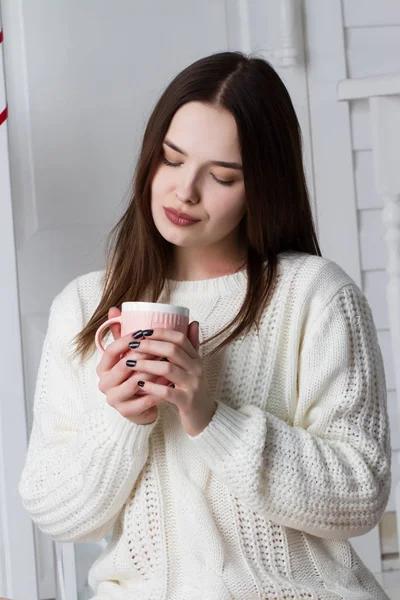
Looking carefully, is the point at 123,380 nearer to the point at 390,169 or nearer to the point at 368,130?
the point at 390,169

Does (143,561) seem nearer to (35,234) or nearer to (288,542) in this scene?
(288,542)

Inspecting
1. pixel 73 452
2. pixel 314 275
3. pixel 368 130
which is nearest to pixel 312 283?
pixel 314 275

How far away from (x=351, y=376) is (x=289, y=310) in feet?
0.44

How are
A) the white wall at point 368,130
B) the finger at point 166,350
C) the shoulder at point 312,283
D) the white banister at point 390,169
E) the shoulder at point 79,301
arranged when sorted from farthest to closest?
the white wall at point 368,130, the white banister at point 390,169, the shoulder at point 79,301, the shoulder at point 312,283, the finger at point 166,350

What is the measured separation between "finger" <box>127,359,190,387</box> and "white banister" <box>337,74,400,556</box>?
105cm

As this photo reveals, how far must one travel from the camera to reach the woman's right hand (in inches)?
46.4

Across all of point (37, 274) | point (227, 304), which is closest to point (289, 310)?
point (227, 304)

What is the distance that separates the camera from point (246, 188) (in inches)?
53.2

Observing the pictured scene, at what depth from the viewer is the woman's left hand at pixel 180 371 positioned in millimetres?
1151

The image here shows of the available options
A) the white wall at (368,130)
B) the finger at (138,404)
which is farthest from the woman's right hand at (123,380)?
the white wall at (368,130)

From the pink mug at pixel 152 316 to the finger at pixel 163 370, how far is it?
0.04 meters

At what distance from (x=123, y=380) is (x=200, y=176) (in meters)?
0.31

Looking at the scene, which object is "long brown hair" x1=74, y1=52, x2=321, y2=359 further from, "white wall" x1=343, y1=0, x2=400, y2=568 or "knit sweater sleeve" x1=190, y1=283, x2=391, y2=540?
"white wall" x1=343, y1=0, x2=400, y2=568

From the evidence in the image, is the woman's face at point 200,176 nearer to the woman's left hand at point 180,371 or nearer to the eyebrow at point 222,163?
the eyebrow at point 222,163
